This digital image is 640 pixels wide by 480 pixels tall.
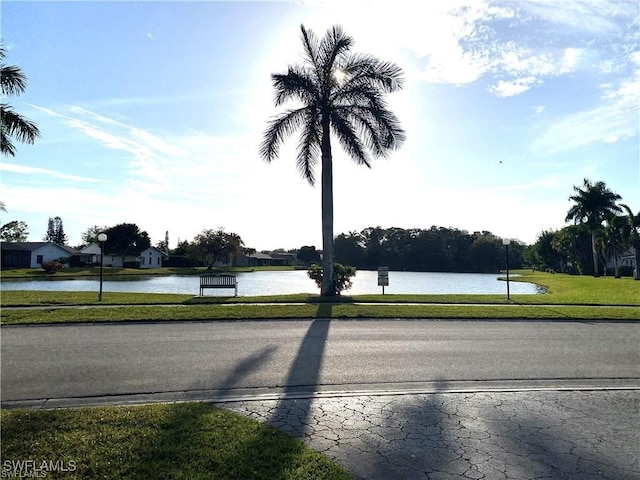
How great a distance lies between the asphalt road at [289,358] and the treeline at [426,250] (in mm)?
93739

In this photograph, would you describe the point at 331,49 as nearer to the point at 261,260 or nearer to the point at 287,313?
the point at 287,313

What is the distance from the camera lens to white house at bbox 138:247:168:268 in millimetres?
76875

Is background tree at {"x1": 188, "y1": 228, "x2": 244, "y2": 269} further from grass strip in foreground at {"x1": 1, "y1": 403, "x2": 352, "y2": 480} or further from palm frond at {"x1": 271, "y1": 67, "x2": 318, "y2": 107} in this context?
grass strip in foreground at {"x1": 1, "y1": 403, "x2": 352, "y2": 480}

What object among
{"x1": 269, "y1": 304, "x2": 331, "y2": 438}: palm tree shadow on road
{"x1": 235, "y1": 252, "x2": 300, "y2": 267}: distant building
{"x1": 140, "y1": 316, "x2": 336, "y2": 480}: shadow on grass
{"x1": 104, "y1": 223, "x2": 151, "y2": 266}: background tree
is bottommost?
{"x1": 269, "y1": 304, "x2": 331, "y2": 438}: palm tree shadow on road

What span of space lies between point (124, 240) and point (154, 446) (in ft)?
242

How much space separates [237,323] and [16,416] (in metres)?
7.04

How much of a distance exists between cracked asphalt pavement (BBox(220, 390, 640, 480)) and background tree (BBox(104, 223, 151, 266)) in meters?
72.8

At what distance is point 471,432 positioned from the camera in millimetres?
4340

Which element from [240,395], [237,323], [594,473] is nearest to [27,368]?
[240,395]

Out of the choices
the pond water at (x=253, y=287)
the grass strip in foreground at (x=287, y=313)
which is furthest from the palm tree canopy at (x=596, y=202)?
the grass strip in foreground at (x=287, y=313)

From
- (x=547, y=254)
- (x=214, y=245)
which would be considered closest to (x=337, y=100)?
(x=214, y=245)

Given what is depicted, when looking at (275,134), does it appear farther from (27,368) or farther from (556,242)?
(556,242)

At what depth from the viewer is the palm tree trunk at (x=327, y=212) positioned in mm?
18406

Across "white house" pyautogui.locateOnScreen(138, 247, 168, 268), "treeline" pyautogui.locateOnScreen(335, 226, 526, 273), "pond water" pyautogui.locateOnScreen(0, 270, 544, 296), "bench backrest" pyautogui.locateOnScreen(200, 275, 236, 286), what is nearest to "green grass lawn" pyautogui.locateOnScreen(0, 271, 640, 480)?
"bench backrest" pyautogui.locateOnScreen(200, 275, 236, 286)
